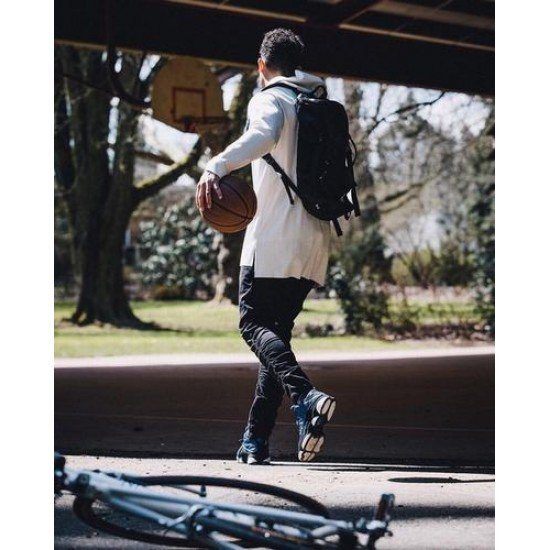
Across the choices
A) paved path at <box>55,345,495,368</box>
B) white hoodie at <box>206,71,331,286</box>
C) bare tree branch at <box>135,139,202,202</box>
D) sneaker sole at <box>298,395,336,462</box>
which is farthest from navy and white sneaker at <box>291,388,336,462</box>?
bare tree branch at <box>135,139,202,202</box>

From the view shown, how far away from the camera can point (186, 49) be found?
10.1 meters

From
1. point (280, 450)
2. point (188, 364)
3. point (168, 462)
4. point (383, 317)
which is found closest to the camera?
point (168, 462)

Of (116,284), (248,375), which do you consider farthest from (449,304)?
(248,375)

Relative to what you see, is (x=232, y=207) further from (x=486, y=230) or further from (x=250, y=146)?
(x=486, y=230)

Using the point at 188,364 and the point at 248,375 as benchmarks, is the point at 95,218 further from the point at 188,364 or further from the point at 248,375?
the point at 248,375

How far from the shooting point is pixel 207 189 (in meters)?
4.50

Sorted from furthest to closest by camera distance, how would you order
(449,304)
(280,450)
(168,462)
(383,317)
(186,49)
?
1. (449,304)
2. (383,317)
3. (186,49)
4. (280,450)
5. (168,462)

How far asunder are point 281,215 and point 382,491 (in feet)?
4.38

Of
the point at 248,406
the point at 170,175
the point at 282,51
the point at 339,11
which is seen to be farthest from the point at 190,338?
the point at 282,51

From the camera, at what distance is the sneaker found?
4926 millimetres

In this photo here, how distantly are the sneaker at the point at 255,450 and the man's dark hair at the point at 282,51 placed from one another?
174 cm

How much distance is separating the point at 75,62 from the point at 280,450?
55.8 ft

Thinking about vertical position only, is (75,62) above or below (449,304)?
above

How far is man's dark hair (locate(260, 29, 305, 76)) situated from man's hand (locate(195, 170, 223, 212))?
0.77 meters
